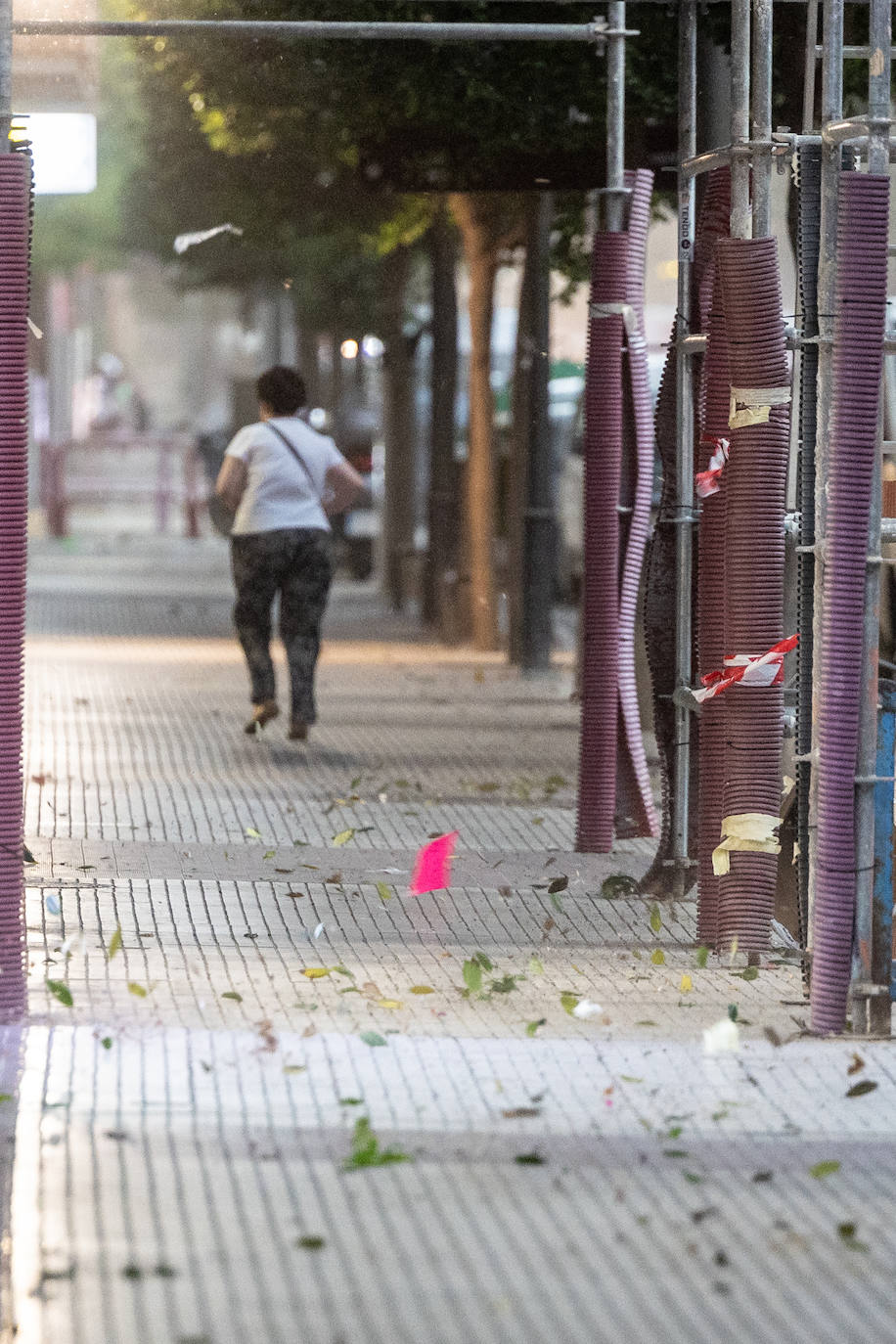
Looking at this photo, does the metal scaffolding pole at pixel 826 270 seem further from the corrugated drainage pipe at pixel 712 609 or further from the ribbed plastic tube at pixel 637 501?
the ribbed plastic tube at pixel 637 501

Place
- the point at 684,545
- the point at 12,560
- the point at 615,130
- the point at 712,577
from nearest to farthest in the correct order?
the point at 12,560 < the point at 712,577 < the point at 684,545 < the point at 615,130

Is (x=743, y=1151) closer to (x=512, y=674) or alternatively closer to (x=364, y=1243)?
(x=364, y=1243)

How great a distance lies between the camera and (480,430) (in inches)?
692

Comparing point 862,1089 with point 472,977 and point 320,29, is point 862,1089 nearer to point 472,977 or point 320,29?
point 472,977

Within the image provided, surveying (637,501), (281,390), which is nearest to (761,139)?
(637,501)

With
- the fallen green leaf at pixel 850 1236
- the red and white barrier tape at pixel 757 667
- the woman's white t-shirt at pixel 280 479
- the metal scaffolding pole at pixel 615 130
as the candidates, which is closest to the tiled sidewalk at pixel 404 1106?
the fallen green leaf at pixel 850 1236

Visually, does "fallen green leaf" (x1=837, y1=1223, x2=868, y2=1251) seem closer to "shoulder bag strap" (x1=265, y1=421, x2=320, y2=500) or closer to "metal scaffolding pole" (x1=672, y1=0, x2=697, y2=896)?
"metal scaffolding pole" (x1=672, y1=0, x2=697, y2=896)

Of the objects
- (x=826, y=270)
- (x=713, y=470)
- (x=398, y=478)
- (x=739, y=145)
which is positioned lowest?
(x=398, y=478)

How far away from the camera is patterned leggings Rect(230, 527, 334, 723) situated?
12328 millimetres

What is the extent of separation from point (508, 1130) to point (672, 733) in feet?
9.82

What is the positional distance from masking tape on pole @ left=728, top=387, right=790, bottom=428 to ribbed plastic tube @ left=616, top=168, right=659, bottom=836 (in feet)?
6.78

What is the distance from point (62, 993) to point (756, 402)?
93.8 inches

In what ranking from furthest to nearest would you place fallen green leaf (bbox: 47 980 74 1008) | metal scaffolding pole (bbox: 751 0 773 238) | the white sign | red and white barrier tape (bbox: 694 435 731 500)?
the white sign
red and white barrier tape (bbox: 694 435 731 500)
metal scaffolding pole (bbox: 751 0 773 238)
fallen green leaf (bbox: 47 980 74 1008)

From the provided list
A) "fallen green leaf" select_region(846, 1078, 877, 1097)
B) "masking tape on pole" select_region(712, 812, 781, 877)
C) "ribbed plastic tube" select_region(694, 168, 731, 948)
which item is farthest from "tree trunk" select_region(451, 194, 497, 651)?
"fallen green leaf" select_region(846, 1078, 877, 1097)
